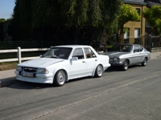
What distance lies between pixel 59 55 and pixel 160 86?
13.1 feet

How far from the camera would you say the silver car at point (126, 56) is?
13359mm

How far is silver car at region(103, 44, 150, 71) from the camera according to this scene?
43.8 ft

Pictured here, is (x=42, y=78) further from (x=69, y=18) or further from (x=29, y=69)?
(x=69, y=18)

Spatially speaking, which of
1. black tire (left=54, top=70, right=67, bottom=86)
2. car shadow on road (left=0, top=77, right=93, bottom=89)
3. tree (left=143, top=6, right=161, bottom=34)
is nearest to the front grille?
car shadow on road (left=0, top=77, right=93, bottom=89)

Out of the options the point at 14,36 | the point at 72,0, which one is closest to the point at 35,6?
the point at 72,0

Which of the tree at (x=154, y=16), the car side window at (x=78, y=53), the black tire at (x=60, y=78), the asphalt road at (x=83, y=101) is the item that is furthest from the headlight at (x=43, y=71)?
the tree at (x=154, y=16)

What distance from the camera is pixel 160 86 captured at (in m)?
9.00

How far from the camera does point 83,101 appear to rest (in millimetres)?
6871

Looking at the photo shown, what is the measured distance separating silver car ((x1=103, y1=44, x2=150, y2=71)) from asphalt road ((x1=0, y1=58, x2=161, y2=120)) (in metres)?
3.40

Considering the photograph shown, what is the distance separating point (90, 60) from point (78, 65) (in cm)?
85

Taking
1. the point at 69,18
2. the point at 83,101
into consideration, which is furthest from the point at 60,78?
the point at 69,18

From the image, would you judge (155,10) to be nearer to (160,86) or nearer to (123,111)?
(160,86)

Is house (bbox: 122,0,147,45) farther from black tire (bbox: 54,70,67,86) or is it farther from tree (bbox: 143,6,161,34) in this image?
black tire (bbox: 54,70,67,86)

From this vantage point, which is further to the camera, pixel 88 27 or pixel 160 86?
pixel 88 27
